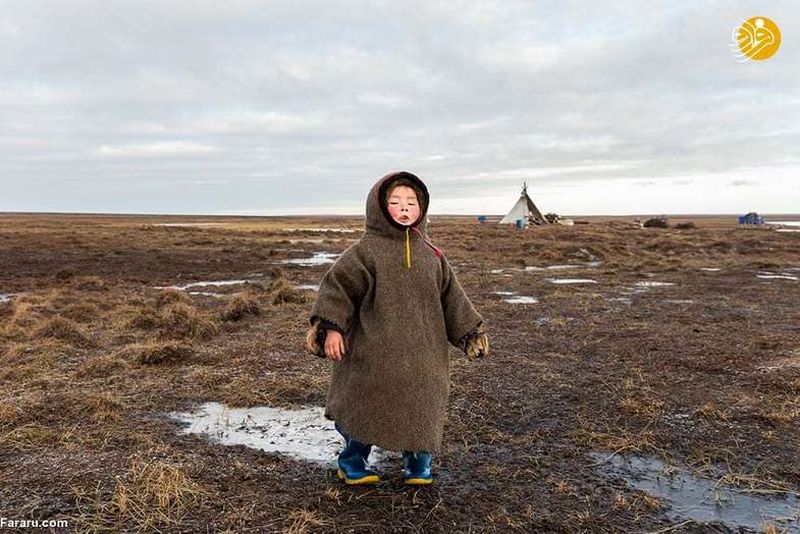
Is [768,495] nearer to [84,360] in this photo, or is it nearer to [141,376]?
[141,376]

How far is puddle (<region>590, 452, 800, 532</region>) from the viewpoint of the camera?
3.44m

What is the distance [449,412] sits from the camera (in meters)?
5.34

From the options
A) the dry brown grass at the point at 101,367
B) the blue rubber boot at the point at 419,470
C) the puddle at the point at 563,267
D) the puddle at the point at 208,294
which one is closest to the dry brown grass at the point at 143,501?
the blue rubber boot at the point at 419,470

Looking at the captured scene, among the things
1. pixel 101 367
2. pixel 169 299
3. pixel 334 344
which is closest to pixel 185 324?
pixel 101 367

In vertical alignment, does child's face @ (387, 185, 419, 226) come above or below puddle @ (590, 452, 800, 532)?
above

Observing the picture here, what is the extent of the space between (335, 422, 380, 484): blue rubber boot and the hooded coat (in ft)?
1.03

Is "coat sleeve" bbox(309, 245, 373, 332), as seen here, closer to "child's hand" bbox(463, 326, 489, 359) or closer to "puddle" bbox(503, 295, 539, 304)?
"child's hand" bbox(463, 326, 489, 359)

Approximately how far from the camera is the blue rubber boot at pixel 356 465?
12.4 feet

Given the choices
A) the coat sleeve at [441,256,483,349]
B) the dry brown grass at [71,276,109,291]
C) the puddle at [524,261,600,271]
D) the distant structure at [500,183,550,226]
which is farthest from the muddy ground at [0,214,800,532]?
the distant structure at [500,183,550,226]

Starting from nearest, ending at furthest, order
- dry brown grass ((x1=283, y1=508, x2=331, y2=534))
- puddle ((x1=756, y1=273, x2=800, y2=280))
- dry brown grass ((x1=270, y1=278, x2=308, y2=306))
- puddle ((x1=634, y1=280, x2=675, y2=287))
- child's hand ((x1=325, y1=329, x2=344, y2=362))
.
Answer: dry brown grass ((x1=283, y1=508, x2=331, y2=534)) → child's hand ((x1=325, y1=329, x2=344, y2=362)) → dry brown grass ((x1=270, y1=278, x2=308, y2=306)) → puddle ((x1=634, y1=280, x2=675, y2=287)) → puddle ((x1=756, y1=273, x2=800, y2=280))

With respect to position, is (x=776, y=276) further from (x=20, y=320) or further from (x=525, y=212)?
(x=525, y=212)

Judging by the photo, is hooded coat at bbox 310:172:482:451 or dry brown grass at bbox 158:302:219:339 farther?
dry brown grass at bbox 158:302:219:339

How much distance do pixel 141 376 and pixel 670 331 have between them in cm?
761

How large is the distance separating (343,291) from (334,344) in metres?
0.33
